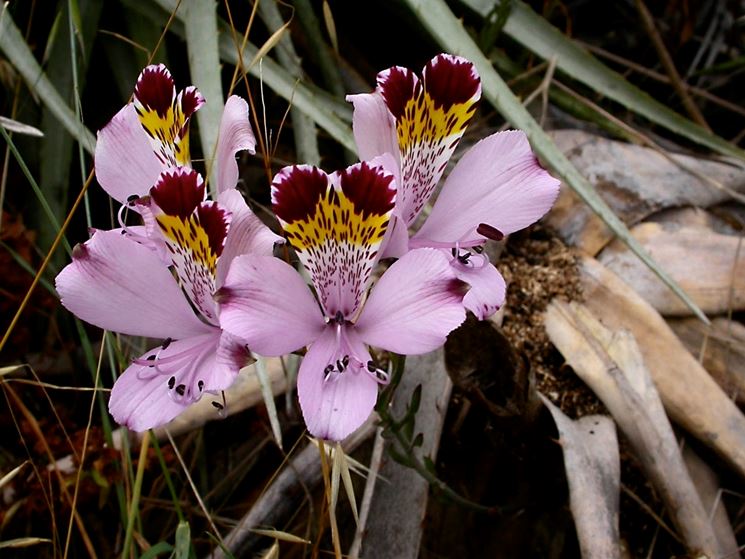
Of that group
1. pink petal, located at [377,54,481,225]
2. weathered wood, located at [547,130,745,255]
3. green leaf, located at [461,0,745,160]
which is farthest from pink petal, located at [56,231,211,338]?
green leaf, located at [461,0,745,160]

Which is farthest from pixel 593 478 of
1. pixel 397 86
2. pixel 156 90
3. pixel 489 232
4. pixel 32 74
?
A: pixel 32 74

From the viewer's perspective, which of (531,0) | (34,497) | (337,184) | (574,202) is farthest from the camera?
(531,0)

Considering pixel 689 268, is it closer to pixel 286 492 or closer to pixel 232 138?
pixel 286 492

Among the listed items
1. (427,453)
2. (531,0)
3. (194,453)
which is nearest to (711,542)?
(427,453)

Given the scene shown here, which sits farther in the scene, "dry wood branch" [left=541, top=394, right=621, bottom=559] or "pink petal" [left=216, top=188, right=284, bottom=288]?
"dry wood branch" [left=541, top=394, right=621, bottom=559]

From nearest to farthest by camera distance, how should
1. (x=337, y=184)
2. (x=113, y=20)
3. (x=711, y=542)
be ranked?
(x=337, y=184) → (x=711, y=542) → (x=113, y=20)

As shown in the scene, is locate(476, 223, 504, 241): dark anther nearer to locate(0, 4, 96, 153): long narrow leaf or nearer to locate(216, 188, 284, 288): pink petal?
locate(216, 188, 284, 288): pink petal

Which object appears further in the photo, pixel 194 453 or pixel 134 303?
pixel 194 453

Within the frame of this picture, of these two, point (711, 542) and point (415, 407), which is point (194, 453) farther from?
point (711, 542)

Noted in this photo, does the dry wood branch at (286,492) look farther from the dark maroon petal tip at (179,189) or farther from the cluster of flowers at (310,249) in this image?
the dark maroon petal tip at (179,189)
